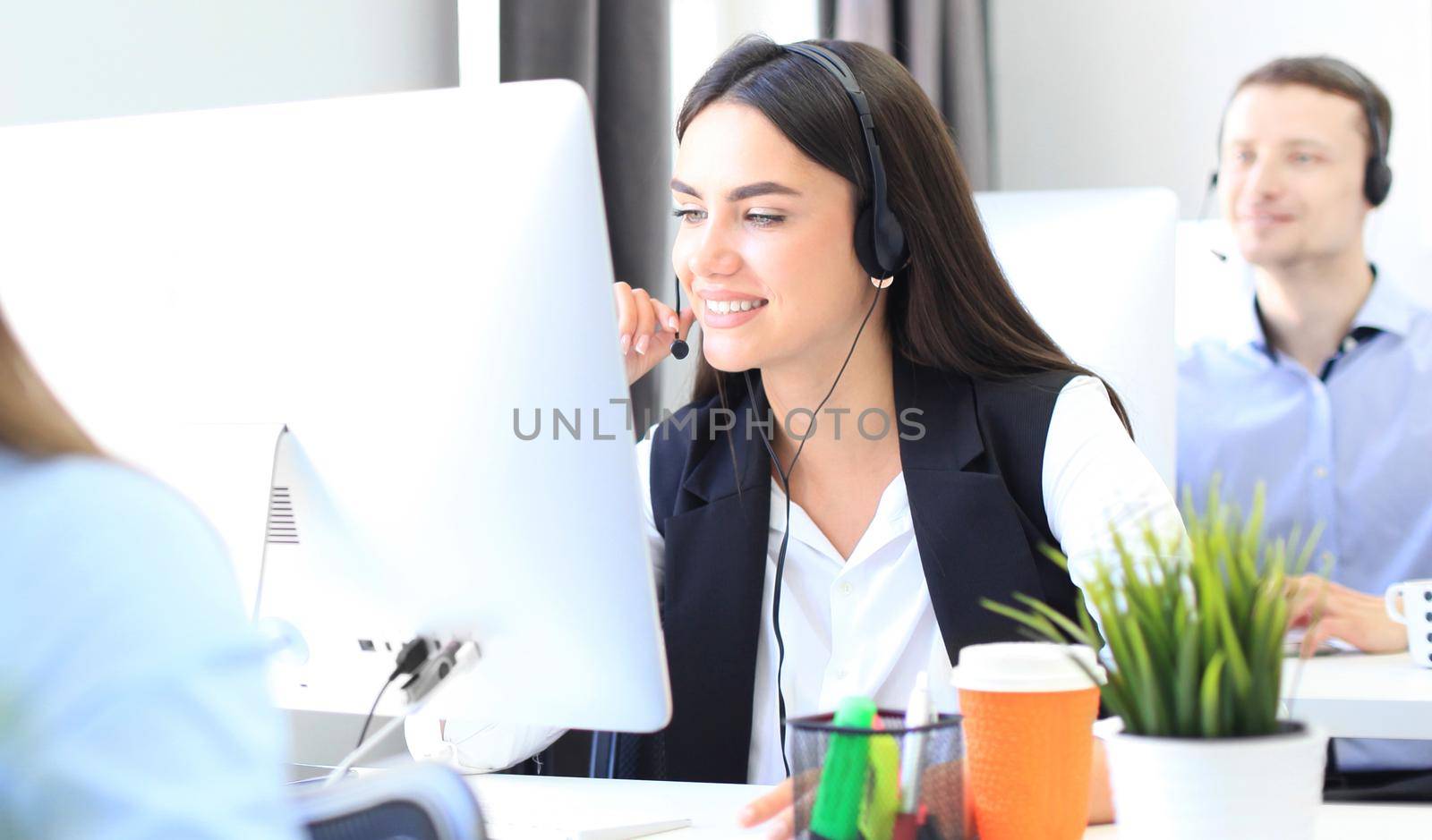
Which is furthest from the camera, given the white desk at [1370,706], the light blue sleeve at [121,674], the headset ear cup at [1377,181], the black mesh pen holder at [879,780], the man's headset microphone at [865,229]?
the headset ear cup at [1377,181]

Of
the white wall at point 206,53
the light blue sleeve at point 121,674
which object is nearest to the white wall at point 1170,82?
the white wall at point 206,53

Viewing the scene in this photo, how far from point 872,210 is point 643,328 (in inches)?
10.2

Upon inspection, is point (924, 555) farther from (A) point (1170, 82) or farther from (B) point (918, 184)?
(A) point (1170, 82)

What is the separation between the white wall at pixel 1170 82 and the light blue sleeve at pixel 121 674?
284 cm

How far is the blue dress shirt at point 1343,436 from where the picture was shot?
206 centimetres

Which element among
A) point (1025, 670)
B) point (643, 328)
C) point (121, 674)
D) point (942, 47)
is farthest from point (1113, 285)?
point (942, 47)

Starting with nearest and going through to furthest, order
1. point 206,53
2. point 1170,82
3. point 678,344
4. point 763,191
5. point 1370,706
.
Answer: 1. point 1370,706
2. point 763,191
3. point 678,344
4. point 206,53
5. point 1170,82

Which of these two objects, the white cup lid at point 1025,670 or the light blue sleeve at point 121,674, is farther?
the white cup lid at point 1025,670

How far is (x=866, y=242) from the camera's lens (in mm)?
1315

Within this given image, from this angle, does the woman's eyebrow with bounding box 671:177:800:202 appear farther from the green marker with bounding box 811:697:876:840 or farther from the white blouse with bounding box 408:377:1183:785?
the green marker with bounding box 811:697:876:840

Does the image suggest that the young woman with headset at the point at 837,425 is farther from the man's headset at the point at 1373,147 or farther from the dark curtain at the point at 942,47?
the dark curtain at the point at 942,47

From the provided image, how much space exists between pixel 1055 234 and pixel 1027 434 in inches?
12.6

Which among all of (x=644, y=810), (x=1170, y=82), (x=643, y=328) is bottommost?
(x=644, y=810)

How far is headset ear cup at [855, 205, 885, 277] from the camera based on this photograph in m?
1.31
